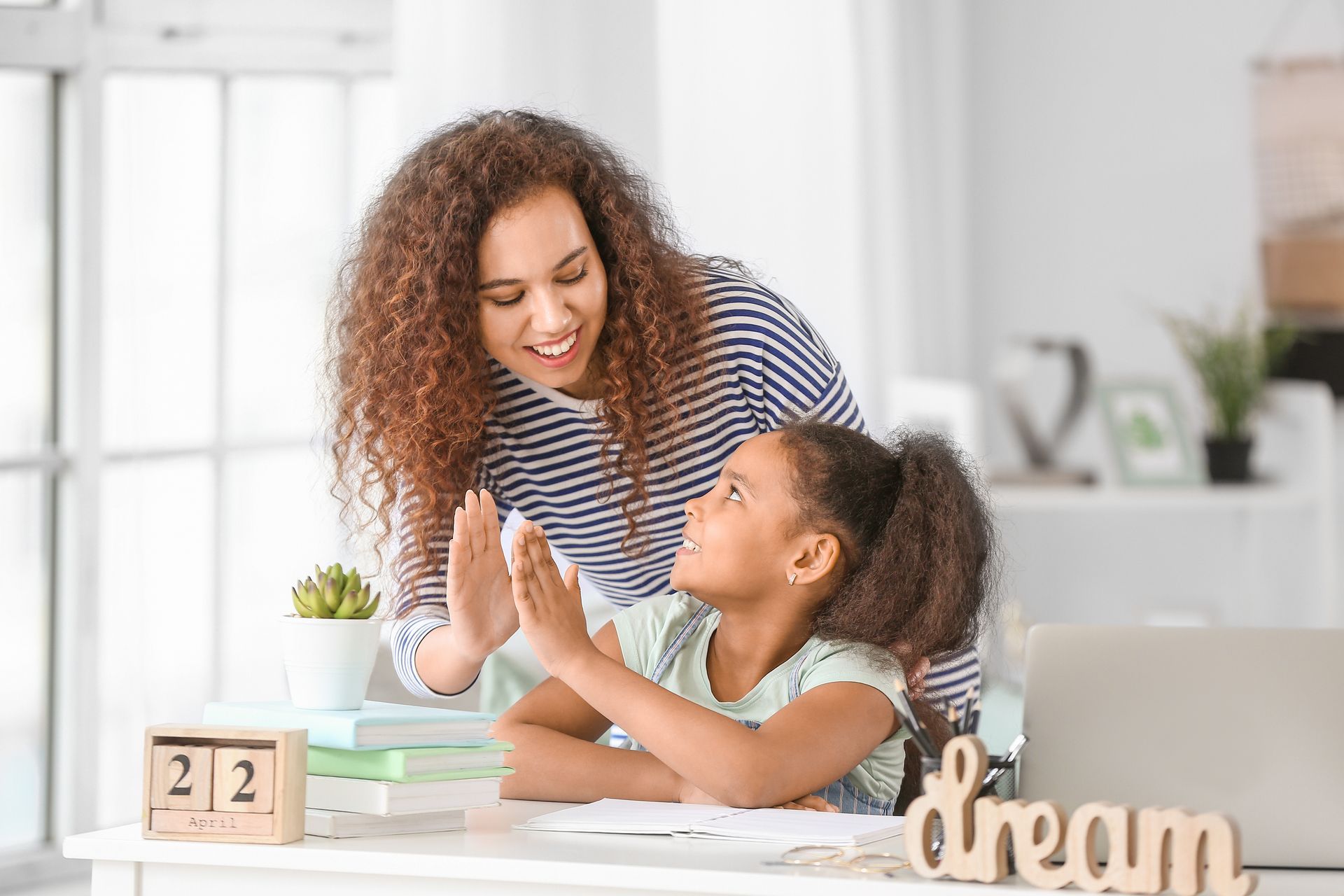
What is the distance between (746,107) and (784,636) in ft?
5.63

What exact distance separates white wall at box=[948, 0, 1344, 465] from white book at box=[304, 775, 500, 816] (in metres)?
3.24

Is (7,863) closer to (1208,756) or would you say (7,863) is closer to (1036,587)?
(1208,756)

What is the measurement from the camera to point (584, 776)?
1.31m

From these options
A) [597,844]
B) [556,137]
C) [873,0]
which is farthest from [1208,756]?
[873,0]

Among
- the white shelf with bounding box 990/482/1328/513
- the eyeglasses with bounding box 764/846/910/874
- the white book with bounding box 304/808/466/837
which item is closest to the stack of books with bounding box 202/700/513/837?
the white book with bounding box 304/808/466/837

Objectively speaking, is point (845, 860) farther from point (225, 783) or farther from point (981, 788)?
point (225, 783)

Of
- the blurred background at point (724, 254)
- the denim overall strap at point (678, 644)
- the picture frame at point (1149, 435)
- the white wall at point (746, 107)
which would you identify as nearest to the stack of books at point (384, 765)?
the denim overall strap at point (678, 644)

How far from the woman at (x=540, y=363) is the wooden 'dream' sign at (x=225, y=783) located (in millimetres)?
347

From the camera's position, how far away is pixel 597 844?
1.04 metres

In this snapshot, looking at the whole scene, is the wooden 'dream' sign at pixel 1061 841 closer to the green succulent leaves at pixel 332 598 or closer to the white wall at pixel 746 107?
the green succulent leaves at pixel 332 598

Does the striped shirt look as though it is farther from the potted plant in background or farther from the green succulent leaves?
the potted plant in background

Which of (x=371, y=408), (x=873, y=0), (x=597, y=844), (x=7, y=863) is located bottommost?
(x=7, y=863)

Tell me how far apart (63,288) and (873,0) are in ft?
6.54

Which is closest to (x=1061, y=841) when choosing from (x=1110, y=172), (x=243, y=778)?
(x=243, y=778)
